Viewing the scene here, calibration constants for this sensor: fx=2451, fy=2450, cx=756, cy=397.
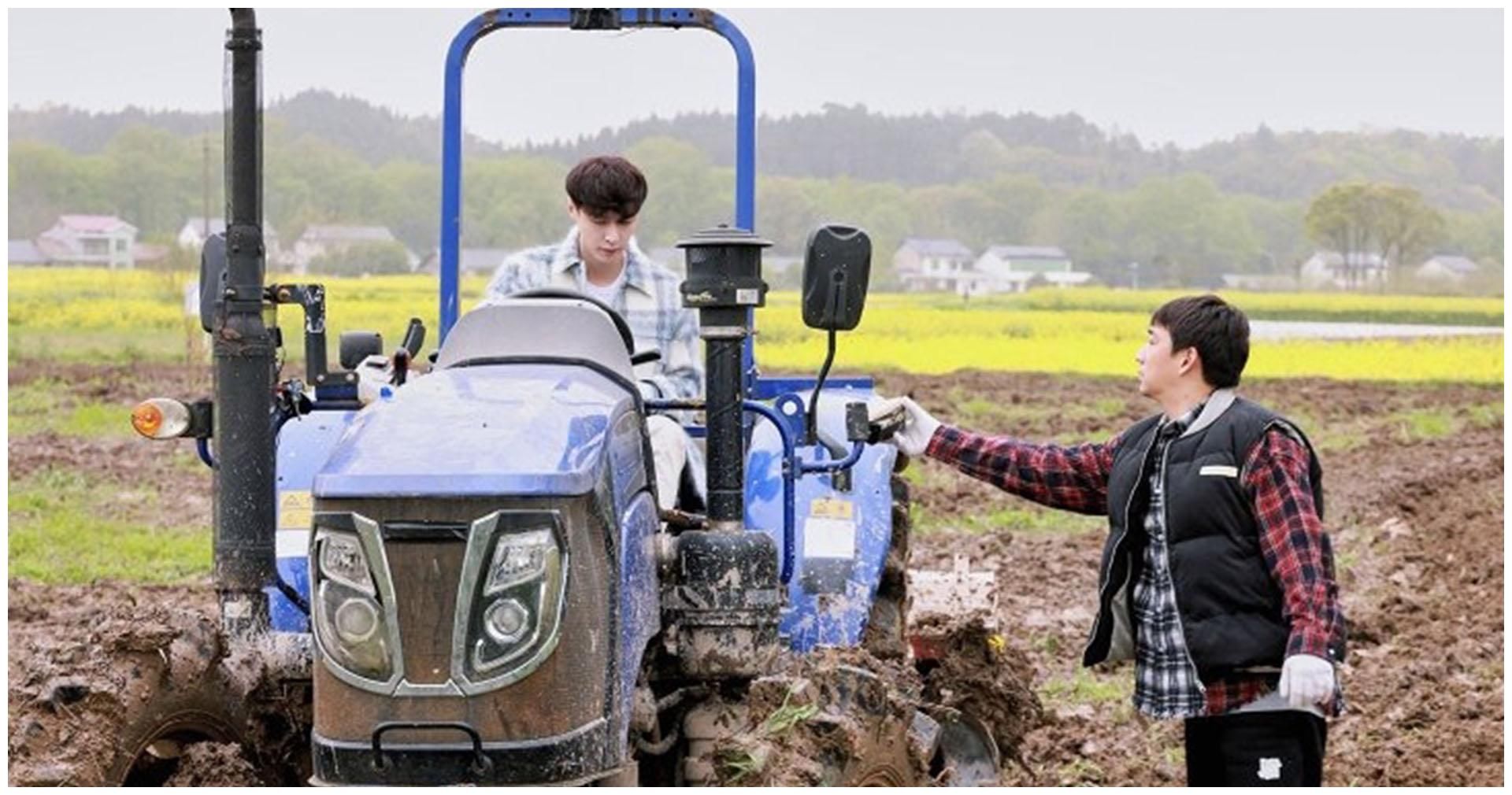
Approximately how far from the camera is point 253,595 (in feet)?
18.9

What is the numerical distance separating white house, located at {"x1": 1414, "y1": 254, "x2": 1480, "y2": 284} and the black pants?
59020mm

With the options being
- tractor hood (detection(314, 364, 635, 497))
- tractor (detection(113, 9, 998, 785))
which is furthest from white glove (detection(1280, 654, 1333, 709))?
tractor hood (detection(314, 364, 635, 497))

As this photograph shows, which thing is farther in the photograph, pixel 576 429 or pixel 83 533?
pixel 83 533

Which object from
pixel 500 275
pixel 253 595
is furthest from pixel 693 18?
pixel 253 595

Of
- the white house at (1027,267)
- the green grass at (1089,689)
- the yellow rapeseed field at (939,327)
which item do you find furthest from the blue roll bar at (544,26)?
the white house at (1027,267)

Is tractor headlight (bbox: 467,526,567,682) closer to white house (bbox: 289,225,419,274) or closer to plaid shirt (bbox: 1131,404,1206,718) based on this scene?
plaid shirt (bbox: 1131,404,1206,718)

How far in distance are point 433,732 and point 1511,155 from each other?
4.01 metres

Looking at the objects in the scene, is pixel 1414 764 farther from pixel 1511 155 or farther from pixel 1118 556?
pixel 1118 556

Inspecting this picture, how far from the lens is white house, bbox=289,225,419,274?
53.2m

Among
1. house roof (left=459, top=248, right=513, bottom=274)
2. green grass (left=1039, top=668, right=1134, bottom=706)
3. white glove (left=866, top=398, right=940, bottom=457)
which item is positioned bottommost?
green grass (left=1039, top=668, right=1134, bottom=706)

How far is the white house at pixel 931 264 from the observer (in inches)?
2596

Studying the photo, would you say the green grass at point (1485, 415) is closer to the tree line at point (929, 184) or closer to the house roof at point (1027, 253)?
the tree line at point (929, 184)

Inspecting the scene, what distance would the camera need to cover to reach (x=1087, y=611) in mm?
12422

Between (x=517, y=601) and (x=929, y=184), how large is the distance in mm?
82124
